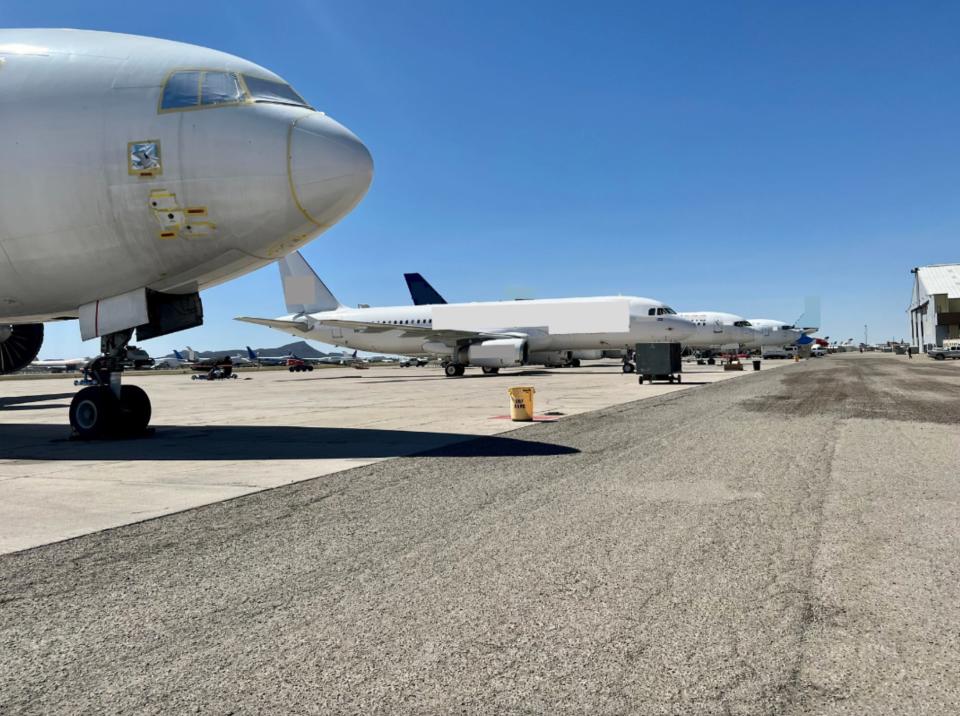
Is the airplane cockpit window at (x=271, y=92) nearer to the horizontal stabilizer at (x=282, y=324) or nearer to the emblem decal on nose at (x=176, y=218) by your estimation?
the emblem decal on nose at (x=176, y=218)

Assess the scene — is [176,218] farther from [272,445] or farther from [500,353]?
[500,353]

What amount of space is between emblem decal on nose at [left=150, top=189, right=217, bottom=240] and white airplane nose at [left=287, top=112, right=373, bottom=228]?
1420 millimetres

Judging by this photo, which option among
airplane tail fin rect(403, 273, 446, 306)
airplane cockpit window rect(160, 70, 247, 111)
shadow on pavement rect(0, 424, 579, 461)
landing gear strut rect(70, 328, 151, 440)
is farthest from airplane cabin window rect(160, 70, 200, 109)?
airplane tail fin rect(403, 273, 446, 306)

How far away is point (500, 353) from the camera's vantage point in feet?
112

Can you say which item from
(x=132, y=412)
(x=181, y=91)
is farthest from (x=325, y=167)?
(x=132, y=412)

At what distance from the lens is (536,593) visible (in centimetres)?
363

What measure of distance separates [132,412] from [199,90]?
580cm

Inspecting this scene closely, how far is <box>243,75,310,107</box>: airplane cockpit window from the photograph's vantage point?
31.1ft

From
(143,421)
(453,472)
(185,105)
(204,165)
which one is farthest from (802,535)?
(143,421)

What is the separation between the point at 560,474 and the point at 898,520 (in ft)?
10.4

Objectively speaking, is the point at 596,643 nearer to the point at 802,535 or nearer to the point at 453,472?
the point at 802,535

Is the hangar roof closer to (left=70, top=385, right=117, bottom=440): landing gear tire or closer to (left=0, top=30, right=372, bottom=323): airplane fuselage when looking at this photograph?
(left=0, top=30, right=372, bottom=323): airplane fuselage

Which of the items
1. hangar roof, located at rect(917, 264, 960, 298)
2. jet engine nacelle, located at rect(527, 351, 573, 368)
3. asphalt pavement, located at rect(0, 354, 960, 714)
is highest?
hangar roof, located at rect(917, 264, 960, 298)

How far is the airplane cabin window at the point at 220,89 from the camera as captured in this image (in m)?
9.26
